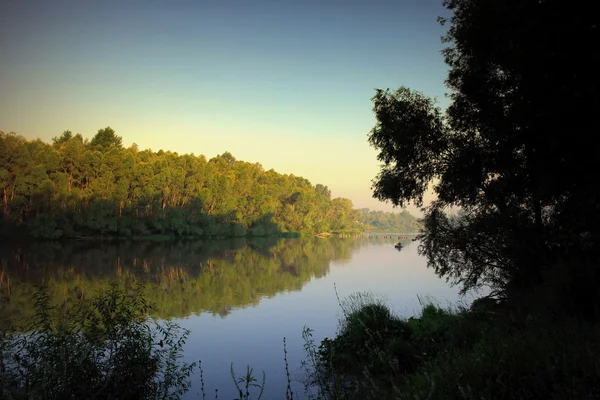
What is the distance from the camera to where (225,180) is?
9575cm

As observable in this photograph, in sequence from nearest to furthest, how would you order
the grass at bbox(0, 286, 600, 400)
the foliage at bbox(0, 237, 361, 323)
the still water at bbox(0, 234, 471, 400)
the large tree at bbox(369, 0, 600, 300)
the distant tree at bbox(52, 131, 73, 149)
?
the grass at bbox(0, 286, 600, 400)
the large tree at bbox(369, 0, 600, 300)
the still water at bbox(0, 234, 471, 400)
the foliage at bbox(0, 237, 361, 323)
the distant tree at bbox(52, 131, 73, 149)

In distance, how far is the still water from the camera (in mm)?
12789

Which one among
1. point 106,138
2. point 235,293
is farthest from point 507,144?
point 106,138

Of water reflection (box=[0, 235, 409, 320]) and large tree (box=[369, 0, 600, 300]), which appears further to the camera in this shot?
water reflection (box=[0, 235, 409, 320])

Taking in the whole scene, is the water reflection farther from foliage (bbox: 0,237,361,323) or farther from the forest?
the forest

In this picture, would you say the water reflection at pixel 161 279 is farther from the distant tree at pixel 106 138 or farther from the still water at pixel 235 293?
the distant tree at pixel 106 138

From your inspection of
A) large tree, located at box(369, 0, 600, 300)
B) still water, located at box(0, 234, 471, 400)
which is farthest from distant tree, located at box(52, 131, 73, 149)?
large tree, located at box(369, 0, 600, 300)

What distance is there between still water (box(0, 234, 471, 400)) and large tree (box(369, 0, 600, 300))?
6.25 m

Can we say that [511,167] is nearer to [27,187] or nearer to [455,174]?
[455,174]

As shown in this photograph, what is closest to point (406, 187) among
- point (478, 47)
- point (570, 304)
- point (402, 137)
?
point (402, 137)

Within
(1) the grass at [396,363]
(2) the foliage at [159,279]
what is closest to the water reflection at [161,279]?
(2) the foliage at [159,279]

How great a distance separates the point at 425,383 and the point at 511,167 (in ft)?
27.3

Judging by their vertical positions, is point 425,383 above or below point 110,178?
below

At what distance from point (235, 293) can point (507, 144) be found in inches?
719
